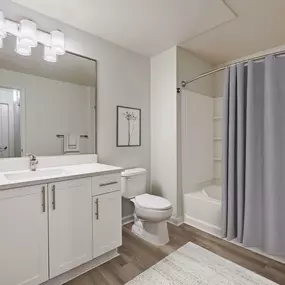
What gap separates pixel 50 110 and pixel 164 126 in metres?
1.39

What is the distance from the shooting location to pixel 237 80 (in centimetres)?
206

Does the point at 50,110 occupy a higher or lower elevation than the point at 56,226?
higher

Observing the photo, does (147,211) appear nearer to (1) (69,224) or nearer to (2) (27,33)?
(1) (69,224)

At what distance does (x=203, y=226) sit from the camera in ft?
8.07

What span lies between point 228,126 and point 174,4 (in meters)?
1.26

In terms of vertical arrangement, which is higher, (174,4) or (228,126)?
(174,4)

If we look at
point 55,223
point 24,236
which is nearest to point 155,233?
point 55,223

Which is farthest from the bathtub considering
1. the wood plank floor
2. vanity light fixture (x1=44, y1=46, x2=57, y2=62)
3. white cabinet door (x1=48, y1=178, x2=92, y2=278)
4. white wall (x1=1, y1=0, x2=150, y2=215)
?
vanity light fixture (x1=44, y1=46, x2=57, y2=62)

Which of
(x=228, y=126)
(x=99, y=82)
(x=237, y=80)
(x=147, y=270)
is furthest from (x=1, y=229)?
(x=237, y=80)

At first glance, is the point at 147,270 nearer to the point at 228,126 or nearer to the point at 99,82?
the point at 228,126

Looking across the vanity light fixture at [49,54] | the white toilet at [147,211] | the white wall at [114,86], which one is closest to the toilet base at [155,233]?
the white toilet at [147,211]

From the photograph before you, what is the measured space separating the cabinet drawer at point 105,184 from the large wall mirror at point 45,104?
57 centimetres

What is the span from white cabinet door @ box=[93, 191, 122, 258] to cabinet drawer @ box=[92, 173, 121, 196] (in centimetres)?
4

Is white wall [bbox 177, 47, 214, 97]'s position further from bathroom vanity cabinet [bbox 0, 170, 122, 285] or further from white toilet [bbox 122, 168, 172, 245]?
bathroom vanity cabinet [bbox 0, 170, 122, 285]
